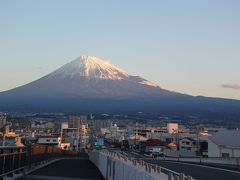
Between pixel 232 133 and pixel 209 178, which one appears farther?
pixel 232 133

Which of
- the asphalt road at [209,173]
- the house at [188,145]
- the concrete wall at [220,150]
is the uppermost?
the asphalt road at [209,173]

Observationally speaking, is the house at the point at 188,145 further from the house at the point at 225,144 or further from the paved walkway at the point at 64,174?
the paved walkway at the point at 64,174

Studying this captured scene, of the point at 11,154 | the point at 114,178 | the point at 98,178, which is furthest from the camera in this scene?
the point at 98,178

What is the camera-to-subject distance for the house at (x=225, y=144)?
61.0 metres

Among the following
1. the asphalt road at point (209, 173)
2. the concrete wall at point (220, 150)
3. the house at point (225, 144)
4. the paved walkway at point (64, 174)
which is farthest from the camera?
the house at point (225, 144)

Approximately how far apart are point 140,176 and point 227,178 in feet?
24.8

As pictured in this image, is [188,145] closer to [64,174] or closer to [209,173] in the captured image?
[64,174]

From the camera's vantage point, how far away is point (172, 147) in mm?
113125

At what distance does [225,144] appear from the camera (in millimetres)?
64688

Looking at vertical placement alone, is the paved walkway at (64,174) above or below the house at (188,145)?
above

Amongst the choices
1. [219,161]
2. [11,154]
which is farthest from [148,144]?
[11,154]

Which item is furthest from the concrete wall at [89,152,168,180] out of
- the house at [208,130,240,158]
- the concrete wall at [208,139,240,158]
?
the house at [208,130,240,158]

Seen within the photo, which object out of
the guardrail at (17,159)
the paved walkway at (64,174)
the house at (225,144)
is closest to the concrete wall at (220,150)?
the house at (225,144)

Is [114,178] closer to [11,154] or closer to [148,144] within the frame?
[11,154]
